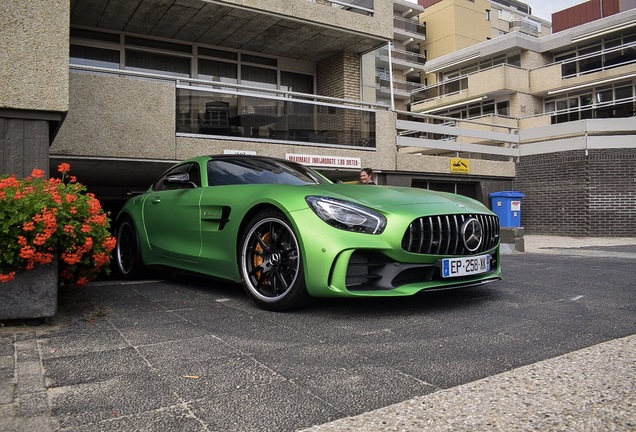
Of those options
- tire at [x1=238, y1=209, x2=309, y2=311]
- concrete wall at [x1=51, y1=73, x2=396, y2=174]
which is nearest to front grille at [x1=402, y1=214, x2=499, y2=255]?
tire at [x1=238, y1=209, x2=309, y2=311]

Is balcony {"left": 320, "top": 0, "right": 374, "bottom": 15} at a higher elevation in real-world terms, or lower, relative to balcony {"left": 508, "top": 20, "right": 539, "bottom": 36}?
lower

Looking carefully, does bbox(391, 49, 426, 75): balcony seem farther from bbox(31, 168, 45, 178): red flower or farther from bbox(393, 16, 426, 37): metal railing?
bbox(31, 168, 45, 178): red flower

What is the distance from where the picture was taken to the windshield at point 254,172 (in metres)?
4.88

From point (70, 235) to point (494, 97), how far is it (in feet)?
110

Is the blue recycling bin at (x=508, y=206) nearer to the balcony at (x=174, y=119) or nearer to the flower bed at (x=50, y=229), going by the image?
the balcony at (x=174, y=119)

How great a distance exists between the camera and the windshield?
488 centimetres

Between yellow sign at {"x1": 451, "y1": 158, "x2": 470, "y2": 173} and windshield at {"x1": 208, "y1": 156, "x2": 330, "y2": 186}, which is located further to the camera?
yellow sign at {"x1": 451, "y1": 158, "x2": 470, "y2": 173}

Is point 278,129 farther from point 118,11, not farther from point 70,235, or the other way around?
point 70,235

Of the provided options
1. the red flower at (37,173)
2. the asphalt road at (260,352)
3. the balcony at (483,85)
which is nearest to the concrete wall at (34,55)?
the red flower at (37,173)

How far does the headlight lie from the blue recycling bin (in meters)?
11.6

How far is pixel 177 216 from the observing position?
519 centimetres

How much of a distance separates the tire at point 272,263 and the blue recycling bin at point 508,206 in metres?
11.6

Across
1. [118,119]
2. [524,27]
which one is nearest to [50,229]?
[118,119]

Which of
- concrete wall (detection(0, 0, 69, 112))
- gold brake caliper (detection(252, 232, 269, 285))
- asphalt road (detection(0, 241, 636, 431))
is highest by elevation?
concrete wall (detection(0, 0, 69, 112))
